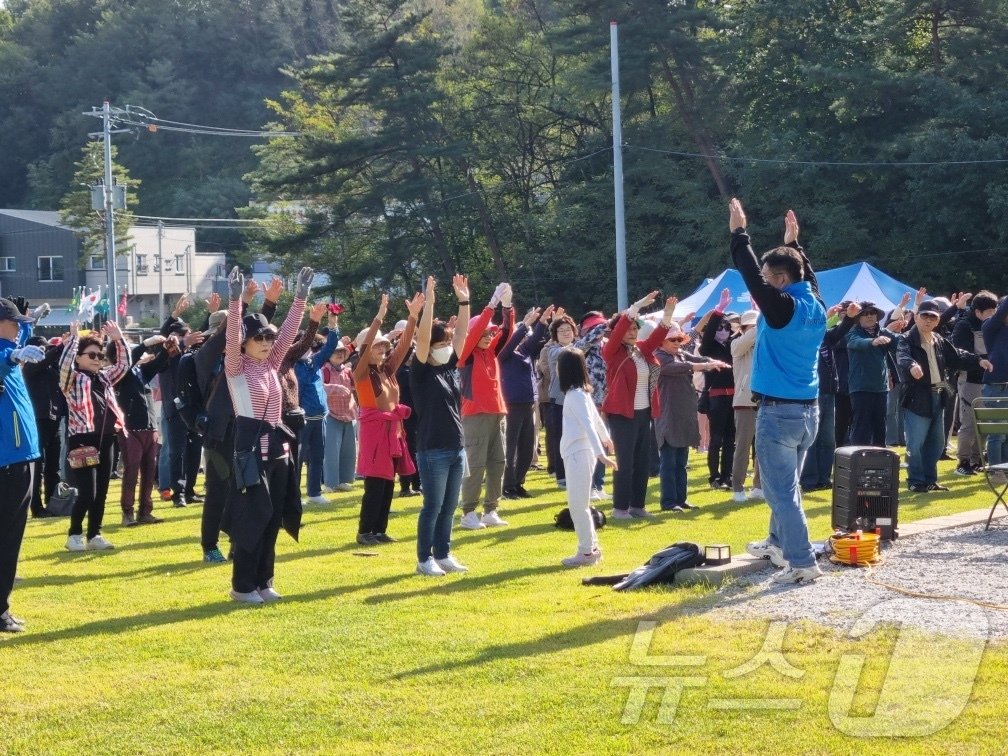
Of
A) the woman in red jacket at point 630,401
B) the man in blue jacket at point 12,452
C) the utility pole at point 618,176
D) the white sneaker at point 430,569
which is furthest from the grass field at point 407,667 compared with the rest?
the utility pole at point 618,176

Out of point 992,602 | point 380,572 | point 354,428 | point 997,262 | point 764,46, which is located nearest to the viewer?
point 992,602

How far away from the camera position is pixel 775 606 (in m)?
7.78

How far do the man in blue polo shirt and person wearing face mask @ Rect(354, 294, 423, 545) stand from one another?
140 inches

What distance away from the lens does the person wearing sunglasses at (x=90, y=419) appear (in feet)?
37.0

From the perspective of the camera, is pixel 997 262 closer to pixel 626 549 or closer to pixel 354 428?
pixel 354 428

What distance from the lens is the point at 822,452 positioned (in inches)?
562

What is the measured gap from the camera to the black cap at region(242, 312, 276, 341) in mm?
8617

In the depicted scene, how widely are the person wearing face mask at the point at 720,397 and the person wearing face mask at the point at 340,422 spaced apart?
4267mm

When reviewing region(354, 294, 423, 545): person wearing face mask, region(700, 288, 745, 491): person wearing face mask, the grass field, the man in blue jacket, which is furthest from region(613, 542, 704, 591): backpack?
region(700, 288, 745, 491): person wearing face mask

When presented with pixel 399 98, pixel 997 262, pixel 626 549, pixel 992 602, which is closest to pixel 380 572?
pixel 626 549

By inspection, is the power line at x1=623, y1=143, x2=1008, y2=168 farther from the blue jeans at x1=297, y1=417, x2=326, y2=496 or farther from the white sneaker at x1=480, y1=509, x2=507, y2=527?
the white sneaker at x1=480, y1=509, x2=507, y2=527

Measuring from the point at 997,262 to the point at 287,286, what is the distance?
3254 centimetres

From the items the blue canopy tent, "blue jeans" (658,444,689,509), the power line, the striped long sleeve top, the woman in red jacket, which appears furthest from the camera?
the power line

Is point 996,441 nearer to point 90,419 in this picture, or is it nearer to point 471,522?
point 471,522
